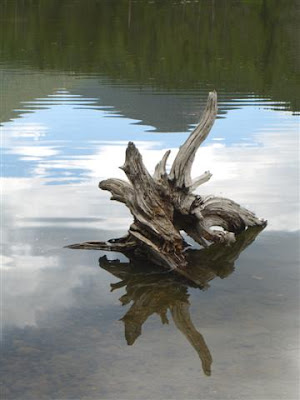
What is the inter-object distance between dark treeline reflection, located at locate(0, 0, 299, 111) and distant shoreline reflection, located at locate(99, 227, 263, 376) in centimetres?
1947

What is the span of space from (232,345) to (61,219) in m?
6.33

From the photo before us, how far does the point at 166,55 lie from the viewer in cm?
7244

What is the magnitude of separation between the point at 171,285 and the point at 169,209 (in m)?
1.72

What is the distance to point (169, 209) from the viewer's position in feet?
45.9

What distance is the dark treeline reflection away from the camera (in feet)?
166

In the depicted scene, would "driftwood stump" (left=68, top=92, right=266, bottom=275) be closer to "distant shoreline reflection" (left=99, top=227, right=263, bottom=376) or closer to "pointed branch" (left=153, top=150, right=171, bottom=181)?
"pointed branch" (left=153, top=150, right=171, bottom=181)

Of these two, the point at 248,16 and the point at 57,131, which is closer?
the point at 57,131

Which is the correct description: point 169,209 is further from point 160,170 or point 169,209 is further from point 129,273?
point 129,273

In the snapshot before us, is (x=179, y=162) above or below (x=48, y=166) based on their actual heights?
above

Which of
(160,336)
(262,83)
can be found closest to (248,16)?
(262,83)

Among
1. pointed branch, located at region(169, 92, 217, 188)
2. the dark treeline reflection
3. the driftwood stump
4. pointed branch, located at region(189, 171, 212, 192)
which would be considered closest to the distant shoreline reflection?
the driftwood stump

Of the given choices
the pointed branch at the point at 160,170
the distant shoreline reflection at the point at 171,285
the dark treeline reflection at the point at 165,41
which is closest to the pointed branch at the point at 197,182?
the pointed branch at the point at 160,170

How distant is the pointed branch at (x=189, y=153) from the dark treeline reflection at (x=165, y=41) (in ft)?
61.0

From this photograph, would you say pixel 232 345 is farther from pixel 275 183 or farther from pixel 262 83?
pixel 262 83
